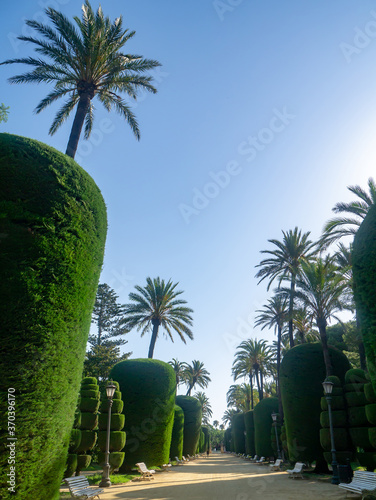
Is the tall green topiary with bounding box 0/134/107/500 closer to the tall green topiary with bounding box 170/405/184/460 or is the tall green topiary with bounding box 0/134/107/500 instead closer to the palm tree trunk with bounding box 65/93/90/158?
the palm tree trunk with bounding box 65/93/90/158

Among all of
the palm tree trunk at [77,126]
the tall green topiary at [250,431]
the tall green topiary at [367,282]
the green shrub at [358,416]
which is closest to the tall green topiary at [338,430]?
the green shrub at [358,416]

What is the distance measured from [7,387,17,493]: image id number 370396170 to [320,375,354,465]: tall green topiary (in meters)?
12.9

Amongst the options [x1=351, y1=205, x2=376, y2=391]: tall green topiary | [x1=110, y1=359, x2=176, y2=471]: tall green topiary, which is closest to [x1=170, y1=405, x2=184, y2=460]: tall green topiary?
[x1=110, y1=359, x2=176, y2=471]: tall green topiary

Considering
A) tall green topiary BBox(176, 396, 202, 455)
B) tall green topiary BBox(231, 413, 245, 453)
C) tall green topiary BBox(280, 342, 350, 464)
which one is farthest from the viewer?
tall green topiary BBox(231, 413, 245, 453)

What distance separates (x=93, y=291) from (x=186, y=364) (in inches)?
1848

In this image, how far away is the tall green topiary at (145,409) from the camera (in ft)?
58.3

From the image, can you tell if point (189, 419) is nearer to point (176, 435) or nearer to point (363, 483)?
point (176, 435)

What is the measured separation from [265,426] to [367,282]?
78.8 ft

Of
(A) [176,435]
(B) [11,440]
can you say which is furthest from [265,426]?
(B) [11,440]

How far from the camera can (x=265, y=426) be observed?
93.0 ft

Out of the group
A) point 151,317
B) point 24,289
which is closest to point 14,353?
point 24,289

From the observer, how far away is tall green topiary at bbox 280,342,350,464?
54.1 feet

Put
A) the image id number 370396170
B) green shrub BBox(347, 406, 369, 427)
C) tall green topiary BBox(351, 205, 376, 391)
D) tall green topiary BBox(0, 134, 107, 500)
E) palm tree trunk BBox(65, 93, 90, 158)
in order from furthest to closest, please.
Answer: green shrub BBox(347, 406, 369, 427)
palm tree trunk BBox(65, 93, 90, 158)
tall green topiary BBox(351, 205, 376, 391)
tall green topiary BBox(0, 134, 107, 500)
the image id number 370396170

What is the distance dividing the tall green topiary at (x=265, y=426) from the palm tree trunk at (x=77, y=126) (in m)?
25.2
